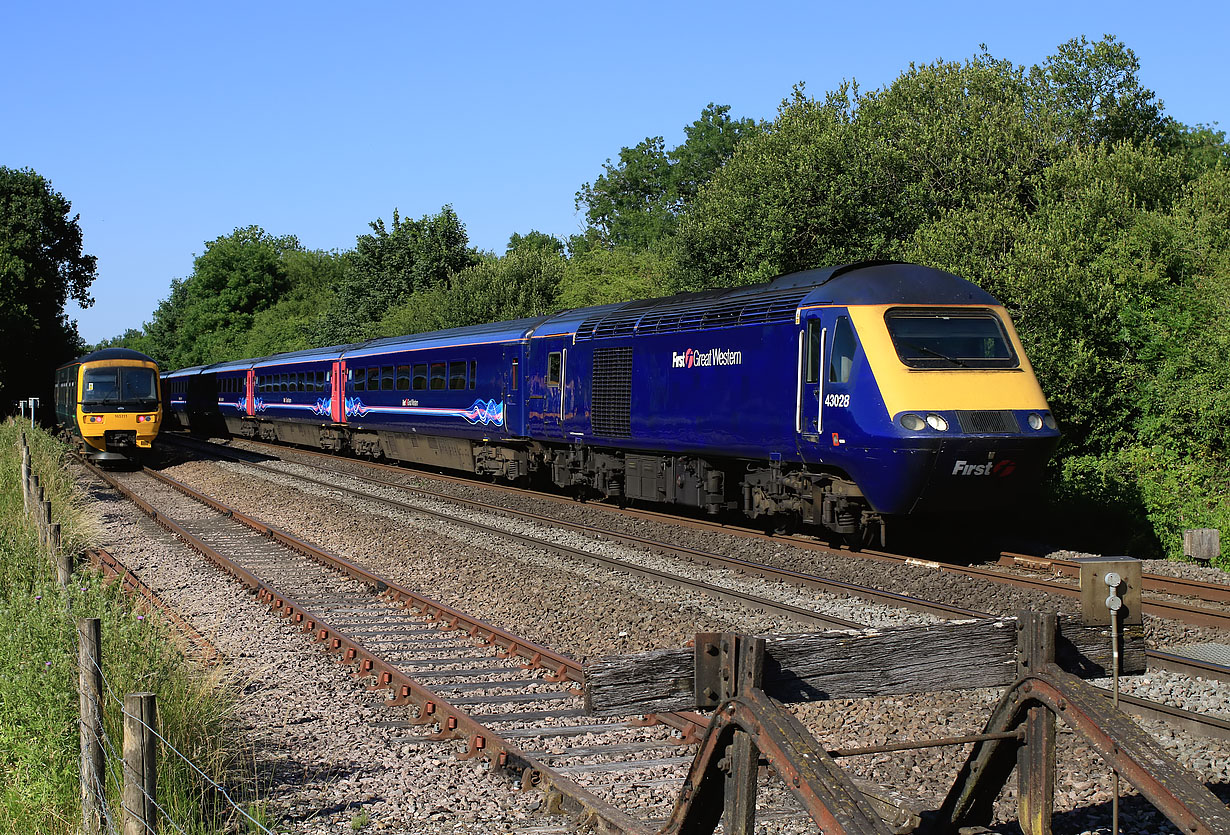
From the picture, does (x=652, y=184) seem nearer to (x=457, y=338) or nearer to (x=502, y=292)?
(x=502, y=292)

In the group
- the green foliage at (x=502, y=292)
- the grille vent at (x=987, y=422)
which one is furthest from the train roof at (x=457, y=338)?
the green foliage at (x=502, y=292)

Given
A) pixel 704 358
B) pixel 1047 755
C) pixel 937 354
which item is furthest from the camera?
pixel 704 358

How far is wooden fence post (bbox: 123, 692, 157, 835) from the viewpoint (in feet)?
13.6

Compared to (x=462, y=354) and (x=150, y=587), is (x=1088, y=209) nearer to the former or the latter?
(x=462, y=354)

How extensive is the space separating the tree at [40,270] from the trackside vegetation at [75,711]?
4161 cm

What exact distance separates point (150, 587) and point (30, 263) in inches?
1737

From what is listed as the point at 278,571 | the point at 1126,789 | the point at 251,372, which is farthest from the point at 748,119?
the point at 1126,789

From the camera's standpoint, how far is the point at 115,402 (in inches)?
989

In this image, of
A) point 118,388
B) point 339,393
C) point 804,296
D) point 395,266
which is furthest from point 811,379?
point 395,266

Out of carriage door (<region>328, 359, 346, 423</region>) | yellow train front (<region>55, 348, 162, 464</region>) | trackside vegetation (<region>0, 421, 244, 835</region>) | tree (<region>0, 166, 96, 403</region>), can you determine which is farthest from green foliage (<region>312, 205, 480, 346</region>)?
trackside vegetation (<region>0, 421, 244, 835</region>)

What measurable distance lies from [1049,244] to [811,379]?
9499 millimetres

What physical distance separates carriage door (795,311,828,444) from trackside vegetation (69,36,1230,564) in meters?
6.28

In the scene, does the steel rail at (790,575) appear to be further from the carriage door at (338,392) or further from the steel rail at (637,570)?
the carriage door at (338,392)

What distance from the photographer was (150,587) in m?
11.6
